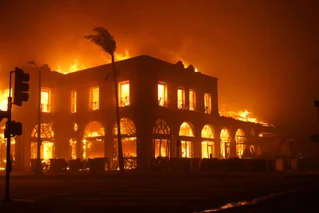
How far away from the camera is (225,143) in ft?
148

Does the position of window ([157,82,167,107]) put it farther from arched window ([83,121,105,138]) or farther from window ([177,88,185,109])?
arched window ([83,121,105,138])

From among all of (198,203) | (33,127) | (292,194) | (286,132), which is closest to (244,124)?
(286,132)

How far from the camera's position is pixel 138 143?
34969 millimetres

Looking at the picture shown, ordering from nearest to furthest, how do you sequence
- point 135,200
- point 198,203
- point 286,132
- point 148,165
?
1. point 198,203
2. point 135,200
3. point 148,165
4. point 286,132

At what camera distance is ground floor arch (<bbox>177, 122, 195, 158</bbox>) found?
3885 centimetres

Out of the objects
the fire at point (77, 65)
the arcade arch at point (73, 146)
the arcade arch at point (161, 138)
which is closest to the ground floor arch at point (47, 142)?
the arcade arch at point (73, 146)

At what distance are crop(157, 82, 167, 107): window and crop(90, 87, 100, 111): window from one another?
230 inches

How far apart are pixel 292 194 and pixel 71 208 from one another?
8145 mm

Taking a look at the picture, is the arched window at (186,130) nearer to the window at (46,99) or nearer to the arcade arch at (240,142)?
the arcade arch at (240,142)

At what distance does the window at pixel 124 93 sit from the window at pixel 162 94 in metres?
2.64

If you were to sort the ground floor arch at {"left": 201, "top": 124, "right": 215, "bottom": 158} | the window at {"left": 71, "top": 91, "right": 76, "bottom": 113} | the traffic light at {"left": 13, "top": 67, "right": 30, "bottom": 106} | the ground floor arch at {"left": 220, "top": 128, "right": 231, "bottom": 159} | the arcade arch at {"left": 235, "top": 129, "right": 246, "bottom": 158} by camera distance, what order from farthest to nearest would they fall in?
the arcade arch at {"left": 235, "top": 129, "right": 246, "bottom": 158} < the ground floor arch at {"left": 220, "top": 128, "right": 231, "bottom": 159} < the ground floor arch at {"left": 201, "top": 124, "right": 215, "bottom": 158} < the window at {"left": 71, "top": 91, "right": 76, "bottom": 113} < the traffic light at {"left": 13, "top": 67, "right": 30, "bottom": 106}

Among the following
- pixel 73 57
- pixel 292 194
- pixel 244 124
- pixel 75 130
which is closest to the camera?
pixel 292 194

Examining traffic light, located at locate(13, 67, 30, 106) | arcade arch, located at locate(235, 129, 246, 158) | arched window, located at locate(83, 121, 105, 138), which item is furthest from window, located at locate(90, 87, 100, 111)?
traffic light, located at locate(13, 67, 30, 106)

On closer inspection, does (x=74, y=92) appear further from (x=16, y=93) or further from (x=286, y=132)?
(x=286, y=132)
